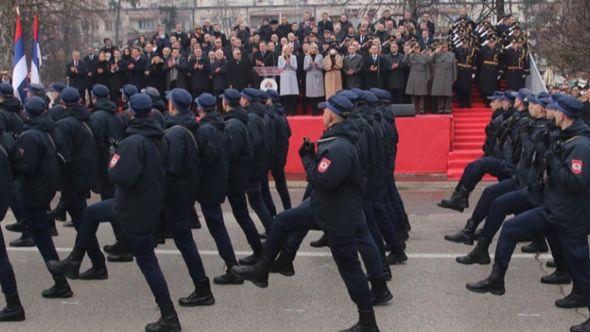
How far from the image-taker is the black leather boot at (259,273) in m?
7.57

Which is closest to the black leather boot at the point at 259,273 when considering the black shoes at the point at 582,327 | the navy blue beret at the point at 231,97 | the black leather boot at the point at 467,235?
the navy blue beret at the point at 231,97

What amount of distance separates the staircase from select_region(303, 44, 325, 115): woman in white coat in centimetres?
323

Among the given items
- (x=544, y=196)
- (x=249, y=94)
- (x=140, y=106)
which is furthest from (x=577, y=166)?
(x=249, y=94)

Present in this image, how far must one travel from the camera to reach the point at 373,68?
1808 cm

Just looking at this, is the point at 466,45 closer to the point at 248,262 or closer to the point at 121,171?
the point at 248,262

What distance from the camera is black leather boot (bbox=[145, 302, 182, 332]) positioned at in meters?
6.78

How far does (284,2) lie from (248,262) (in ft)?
235

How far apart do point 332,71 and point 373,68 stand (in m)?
0.95

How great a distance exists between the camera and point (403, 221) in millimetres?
10305

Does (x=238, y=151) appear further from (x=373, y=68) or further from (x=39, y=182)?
(x=373, y=68)

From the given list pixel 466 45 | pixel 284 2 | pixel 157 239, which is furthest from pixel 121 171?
pixel 284 2

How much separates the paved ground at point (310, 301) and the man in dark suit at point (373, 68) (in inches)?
349

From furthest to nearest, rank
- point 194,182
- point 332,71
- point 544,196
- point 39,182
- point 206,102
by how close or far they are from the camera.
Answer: point 332,71, point 206,102, point 39,182, point 194,182, point 544,196

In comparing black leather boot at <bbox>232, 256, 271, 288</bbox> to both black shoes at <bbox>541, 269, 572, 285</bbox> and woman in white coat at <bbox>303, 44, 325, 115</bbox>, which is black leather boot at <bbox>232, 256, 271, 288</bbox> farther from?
woman in white coat at <bbox>303, 44, 325, 115</bbox>
